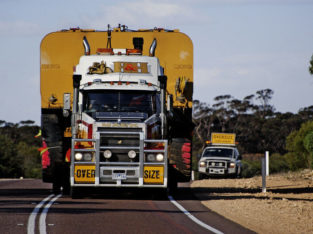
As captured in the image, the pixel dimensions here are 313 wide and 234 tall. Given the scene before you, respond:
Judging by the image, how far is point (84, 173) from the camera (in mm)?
18891

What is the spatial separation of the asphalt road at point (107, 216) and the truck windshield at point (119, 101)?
2533 mm

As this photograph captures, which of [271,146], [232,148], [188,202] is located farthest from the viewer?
[271,146]

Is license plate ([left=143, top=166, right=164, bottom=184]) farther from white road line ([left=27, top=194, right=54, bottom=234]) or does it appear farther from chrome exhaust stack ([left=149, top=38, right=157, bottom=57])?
chrome exhaust stack ([left=149, top=38, right=157, bottom=57])

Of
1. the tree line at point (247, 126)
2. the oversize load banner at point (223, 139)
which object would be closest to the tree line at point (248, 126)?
the tree line at point (247, 126)

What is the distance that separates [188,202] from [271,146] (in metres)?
80.0

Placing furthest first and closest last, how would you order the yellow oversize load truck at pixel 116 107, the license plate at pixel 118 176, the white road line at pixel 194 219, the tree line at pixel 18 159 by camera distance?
1. the tree line at pixel 18 159
2. the yellow oversize load truck at pixel 116 107
3. the license plate at pixel 118 176
4. the white road line at pixel 194 219

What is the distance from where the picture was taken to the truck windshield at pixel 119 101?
66.5 feet

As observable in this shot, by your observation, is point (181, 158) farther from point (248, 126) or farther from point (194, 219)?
point (248, 126)

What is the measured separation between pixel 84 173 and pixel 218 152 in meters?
22.2

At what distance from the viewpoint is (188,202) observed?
20766 millimetres

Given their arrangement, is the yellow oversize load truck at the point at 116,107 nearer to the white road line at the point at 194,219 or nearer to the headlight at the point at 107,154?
the headlight at the point at 107,154

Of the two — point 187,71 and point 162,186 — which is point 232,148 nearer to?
point 187,71

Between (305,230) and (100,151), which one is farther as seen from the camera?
(100,151)

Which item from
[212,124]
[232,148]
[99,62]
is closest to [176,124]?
[99,62]
